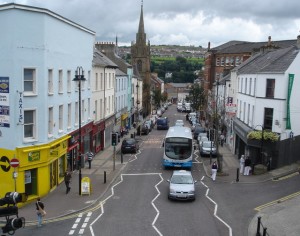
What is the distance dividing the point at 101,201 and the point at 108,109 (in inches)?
1015

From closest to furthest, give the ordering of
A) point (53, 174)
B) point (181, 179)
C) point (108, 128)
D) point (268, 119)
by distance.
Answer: point (181, 179), point (53, 174), point (268, 119), point (108, 128)

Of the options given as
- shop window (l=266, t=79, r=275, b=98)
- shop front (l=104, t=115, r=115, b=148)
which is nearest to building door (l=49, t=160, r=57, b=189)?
shop window (l=266, t=79, r=275, b=98)

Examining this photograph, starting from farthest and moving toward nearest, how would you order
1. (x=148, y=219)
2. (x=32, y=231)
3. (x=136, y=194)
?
(x=136, y=194) < (x=148, y=219) < (x=32, y=231)

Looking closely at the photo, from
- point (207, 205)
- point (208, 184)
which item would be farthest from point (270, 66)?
point (207, 205)

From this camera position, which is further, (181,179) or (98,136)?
(98,136)

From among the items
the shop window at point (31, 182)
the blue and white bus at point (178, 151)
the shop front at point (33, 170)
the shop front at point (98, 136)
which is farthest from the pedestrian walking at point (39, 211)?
the shop front at point (98, 136)

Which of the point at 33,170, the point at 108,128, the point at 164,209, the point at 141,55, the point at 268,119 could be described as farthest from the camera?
the point at 141,55

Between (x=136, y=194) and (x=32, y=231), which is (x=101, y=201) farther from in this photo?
(x=32, y=231)

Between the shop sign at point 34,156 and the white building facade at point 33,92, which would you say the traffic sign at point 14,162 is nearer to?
the white building facade at point 33,92

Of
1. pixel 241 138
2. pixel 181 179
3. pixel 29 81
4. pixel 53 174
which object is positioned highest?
pixel 29 81

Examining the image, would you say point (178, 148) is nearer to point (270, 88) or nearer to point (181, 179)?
point (181, 179)

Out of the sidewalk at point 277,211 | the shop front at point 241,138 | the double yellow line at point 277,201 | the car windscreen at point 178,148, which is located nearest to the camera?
the sidewalk at point 277,211

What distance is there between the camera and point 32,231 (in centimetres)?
1820

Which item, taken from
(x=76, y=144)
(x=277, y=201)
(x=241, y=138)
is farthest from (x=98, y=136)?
(x=277, y=201)
